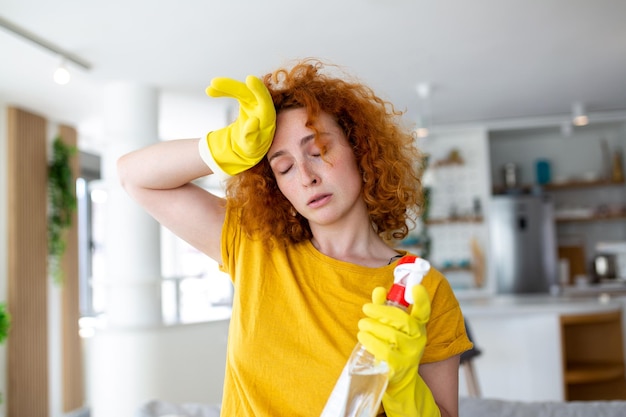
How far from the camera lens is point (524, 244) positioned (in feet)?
22.1

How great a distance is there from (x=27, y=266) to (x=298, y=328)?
193 inches

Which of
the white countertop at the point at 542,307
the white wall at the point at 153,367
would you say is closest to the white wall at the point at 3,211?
the white wall at the point at 153,367

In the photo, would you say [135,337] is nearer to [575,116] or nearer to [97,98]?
[97,98]

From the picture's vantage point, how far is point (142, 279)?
16.0ft

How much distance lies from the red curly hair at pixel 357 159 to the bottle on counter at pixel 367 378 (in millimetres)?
379

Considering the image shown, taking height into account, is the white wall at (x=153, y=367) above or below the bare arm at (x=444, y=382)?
below

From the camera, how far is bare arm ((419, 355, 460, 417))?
1.18m

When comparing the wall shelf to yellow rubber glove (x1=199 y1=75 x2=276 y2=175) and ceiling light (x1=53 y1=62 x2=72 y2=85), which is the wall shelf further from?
yellow rubber glove (x1=199 y1=75 x2=276 y2=175)

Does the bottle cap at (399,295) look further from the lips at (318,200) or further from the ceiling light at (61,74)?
the ceiling light at (61,74)

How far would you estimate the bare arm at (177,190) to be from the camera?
48.8 inches

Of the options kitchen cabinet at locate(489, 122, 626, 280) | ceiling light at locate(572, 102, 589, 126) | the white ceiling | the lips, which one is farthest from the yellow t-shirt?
kitchen cabinet at locate(489, 122, 626, 280)

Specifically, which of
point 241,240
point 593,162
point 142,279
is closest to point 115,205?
point 142,279

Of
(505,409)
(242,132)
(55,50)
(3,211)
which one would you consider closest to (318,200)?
(242,132)

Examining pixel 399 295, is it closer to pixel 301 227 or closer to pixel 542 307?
pixel 301 227
